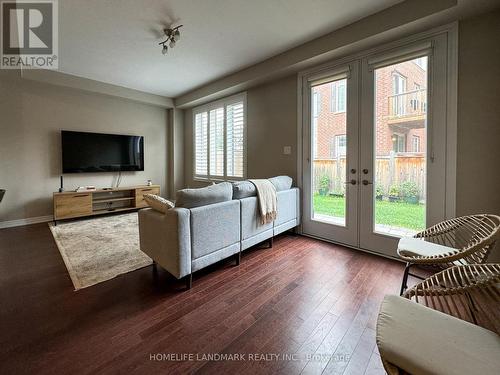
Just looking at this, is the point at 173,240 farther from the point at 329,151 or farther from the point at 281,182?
the point at 329,151

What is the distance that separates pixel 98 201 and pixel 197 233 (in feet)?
12.1

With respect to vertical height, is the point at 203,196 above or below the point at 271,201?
above

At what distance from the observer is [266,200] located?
2725 mm

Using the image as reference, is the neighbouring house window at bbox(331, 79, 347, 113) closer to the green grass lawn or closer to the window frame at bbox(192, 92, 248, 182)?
the green grass lawn

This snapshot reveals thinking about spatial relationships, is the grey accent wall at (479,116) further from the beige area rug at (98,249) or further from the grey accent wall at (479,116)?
the beige area rug at (98,249)

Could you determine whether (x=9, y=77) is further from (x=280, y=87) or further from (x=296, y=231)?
(x=296, y=231)

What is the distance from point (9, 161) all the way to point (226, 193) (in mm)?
4210

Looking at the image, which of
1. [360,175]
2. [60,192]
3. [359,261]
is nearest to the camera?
[359,261]

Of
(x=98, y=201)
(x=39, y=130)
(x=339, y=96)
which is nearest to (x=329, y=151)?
(x=339, y=96)

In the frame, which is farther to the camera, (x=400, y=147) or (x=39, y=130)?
(x=39, y=130)

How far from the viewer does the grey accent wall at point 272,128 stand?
3.55 meters

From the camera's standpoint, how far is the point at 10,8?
233 cm

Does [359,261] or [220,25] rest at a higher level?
[220,25]

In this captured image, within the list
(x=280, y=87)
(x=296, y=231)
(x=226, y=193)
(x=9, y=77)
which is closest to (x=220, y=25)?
(x=280, y=87)
